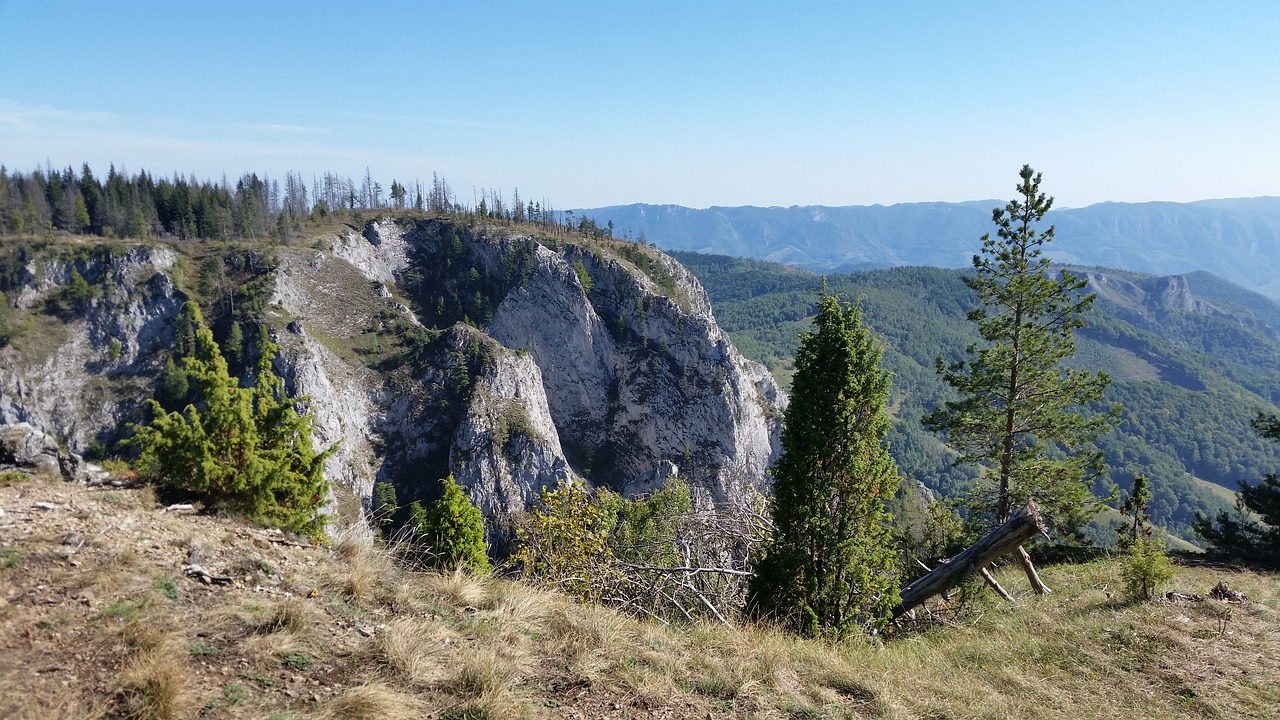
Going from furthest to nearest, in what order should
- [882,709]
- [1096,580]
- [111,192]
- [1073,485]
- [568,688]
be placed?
[111,192] < [1073,485] < [1096,580] < [882,709] < [568,688]

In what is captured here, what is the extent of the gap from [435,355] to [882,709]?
8674 cm

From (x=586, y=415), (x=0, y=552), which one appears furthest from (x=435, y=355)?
(x=0, y=552)

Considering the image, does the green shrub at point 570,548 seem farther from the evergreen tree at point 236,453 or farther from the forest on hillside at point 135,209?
the forest on hillside at point 135,209

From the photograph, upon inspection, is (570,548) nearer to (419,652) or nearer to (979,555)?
(979,555)

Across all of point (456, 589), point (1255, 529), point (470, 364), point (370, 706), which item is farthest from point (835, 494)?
point (470, 364)

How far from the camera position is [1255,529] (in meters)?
18.6

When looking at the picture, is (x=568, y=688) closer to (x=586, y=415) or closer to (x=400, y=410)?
(x=400, y=410)

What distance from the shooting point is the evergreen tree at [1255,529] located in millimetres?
16578

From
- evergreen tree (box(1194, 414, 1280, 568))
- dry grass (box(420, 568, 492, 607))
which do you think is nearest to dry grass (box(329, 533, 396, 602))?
dry grass (box(420, 568, 492, 607))

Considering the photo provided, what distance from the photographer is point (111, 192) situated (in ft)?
310

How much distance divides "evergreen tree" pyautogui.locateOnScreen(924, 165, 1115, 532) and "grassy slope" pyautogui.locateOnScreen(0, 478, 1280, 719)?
→ 32.2 feet

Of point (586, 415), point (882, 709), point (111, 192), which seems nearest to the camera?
point (882, 709)

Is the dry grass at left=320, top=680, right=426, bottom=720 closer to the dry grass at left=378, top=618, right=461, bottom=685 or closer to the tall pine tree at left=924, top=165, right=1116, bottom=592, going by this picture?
the dry grass at left=378, top=618, right=461, bottom=685

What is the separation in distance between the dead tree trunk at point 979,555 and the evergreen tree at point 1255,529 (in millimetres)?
10141
